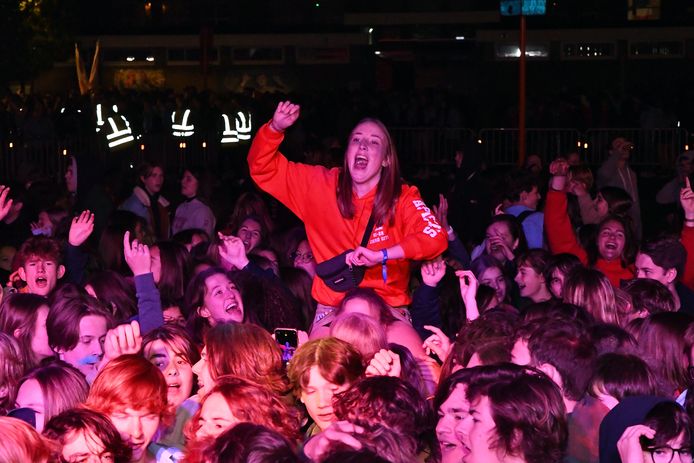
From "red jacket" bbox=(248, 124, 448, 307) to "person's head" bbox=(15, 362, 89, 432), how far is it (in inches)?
92.5

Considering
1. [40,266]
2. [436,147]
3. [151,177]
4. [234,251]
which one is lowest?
[40,266]

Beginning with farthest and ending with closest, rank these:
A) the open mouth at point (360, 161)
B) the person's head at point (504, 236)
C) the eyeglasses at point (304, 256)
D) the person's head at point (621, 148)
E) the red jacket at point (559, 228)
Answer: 1. the person's head at point (621, 148)
2. the red jacket at point (559, 228)
3. the person's head at point (504, 236)
4. the eyeglasses at point (304, 256)
5. the open mouth at point (360, 161)

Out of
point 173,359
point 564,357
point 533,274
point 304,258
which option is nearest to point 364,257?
point 173,359

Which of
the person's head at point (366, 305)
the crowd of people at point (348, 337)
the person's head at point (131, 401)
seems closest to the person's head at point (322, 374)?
the crowd of people at point (348, 337)

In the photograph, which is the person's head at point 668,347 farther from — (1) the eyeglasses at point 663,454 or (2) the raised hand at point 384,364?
(1) the eyeglasses at point 663,454

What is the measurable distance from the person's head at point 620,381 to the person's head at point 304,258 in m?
4.87

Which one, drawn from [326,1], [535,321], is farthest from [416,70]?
[535,321]

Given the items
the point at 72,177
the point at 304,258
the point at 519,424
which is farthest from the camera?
the point at 72,177

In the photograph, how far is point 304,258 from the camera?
1060cm

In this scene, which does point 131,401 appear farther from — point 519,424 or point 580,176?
point 580,176

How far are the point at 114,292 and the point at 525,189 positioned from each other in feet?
18.3

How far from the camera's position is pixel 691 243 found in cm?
984

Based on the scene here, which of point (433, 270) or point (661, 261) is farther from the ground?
point (433, 270)

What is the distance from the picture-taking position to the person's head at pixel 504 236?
10867 mm
